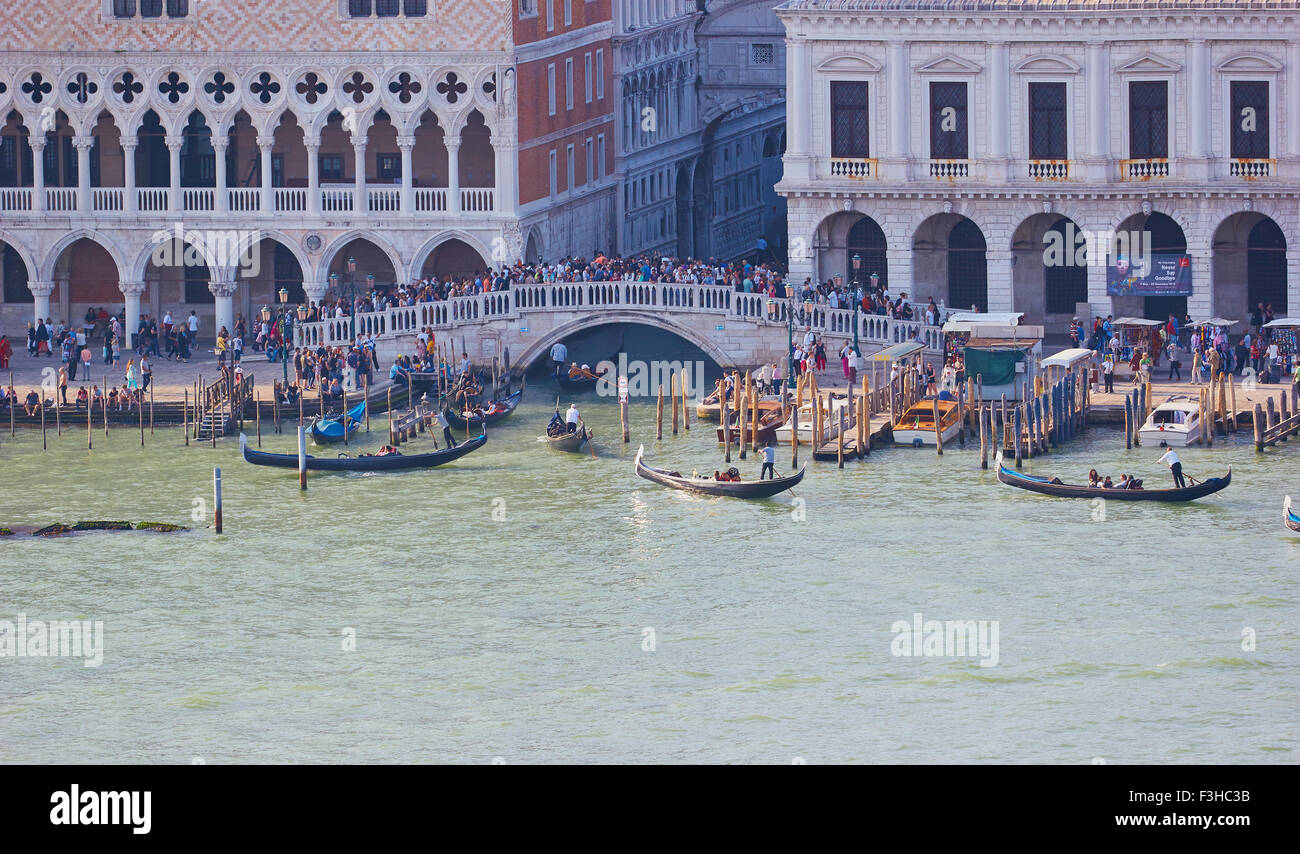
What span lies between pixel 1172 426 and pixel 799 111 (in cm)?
1607

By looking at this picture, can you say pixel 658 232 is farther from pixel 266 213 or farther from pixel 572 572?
pixel 572 572

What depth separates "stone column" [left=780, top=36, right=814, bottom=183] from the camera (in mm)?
84438

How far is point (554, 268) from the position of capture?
84.2m

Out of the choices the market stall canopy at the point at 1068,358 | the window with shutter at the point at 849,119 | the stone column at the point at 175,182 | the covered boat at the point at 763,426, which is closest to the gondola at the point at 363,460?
the covered boat at the point at 763,426

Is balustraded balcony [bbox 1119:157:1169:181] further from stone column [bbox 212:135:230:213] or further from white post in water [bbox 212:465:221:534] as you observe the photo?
white post in water [bbox 212:465:221:534]

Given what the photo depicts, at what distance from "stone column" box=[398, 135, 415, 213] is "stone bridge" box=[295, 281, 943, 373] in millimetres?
3721

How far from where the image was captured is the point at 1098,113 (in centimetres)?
8319

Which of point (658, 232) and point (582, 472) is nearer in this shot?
point (582, 472)
